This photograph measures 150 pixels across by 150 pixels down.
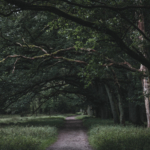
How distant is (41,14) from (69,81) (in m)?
9.16

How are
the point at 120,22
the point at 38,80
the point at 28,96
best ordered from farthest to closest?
the point at 28,96
the point at 38,80
the point at 120,22

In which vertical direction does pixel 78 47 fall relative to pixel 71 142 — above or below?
above

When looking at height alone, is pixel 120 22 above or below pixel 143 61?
above

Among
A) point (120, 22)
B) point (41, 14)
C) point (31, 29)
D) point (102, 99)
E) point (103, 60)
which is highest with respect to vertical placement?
point (41, 14)

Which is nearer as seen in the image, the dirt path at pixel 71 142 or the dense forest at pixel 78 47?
the dense forest at pixel 78 47

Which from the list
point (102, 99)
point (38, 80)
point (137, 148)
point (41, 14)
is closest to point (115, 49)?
point (137, 148)

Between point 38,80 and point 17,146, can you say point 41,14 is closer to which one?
point 38,80

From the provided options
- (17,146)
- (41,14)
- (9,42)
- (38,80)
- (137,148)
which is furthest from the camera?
(38,80)

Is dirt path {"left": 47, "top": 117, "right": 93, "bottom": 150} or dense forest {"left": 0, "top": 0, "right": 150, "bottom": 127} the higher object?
dense forest {"left": 0, "top": 0, "right": 150, "bottom": 127}

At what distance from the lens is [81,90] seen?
2373 cm

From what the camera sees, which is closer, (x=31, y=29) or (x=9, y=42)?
(x=9, y=42)

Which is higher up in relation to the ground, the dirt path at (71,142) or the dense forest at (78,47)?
the dense forest at (78,47)

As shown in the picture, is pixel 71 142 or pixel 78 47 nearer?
pixel 78 47

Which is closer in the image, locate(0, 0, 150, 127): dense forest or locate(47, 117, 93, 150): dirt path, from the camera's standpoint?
locate(0, 0, 150, 127): dense forest
